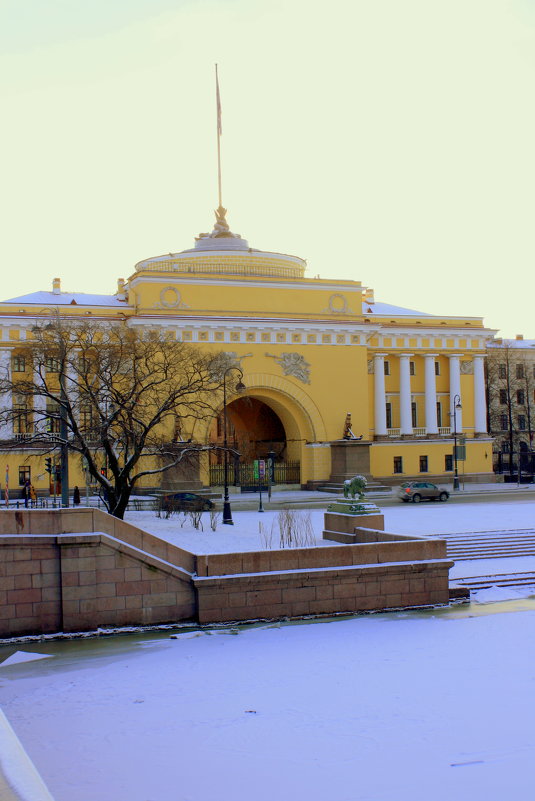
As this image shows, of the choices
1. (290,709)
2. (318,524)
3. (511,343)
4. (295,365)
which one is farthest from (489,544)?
(511,343)

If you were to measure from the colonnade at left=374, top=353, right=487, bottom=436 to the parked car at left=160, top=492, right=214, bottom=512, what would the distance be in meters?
17.3

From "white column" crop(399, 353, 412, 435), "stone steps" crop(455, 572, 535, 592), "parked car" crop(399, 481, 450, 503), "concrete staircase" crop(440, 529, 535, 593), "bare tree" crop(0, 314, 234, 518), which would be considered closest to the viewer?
"stone steps" crop(455, 572, 535, 592)

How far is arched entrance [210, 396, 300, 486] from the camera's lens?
45094mm

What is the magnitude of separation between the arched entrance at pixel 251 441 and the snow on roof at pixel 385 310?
9.25 meters

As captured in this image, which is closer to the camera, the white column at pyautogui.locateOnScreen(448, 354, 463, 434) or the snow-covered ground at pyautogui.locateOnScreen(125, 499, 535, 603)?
the snow-covered ground at pyautogui.locateOnScreen(125, 499, 535, 603)

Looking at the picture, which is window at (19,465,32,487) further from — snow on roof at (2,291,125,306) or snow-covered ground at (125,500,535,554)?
snow-covered ground at (125,500,535,554)

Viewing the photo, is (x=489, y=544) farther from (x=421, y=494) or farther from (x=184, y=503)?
(x=421, y=494)

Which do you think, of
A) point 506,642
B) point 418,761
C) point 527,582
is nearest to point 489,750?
point 418,761

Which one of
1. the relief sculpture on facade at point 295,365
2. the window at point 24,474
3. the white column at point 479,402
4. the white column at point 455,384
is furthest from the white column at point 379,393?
the window at point 24,474

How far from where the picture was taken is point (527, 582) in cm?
2027

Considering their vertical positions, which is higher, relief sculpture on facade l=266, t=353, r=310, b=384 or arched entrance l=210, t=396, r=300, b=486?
relief sculpture on facade l=266, t=353, r=310, b=384

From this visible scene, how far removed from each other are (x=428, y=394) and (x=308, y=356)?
919cm

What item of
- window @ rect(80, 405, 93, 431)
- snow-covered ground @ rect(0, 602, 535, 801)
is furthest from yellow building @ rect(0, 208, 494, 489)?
snow-covered ground @ rect(0, 602, 535, 801)

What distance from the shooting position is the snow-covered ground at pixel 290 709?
887 centimetres
